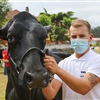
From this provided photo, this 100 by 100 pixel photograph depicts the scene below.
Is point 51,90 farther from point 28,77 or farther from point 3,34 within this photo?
point 3,34

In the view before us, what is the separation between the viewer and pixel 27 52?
3.01m

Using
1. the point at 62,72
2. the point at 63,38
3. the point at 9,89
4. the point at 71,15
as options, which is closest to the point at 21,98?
the point at 9,89

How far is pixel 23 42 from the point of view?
3215 millimetres

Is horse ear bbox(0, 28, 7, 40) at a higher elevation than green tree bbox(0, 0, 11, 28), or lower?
lower

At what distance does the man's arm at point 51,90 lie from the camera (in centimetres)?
333

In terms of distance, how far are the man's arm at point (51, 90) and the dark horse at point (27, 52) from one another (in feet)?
0.61

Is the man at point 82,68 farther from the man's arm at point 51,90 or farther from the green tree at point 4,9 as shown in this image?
the green tree at point 4,9

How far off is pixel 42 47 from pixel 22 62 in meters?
0.42

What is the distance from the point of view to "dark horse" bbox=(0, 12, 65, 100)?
283cm

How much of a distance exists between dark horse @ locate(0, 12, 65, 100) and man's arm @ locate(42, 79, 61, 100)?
186mm

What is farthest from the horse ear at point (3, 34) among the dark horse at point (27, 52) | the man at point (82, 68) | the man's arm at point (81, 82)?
the man's arm at point (81, 82)

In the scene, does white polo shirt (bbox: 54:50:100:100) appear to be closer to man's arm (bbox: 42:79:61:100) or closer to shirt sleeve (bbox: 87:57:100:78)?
shirt sleeve (bbox: 87:57:100:78)

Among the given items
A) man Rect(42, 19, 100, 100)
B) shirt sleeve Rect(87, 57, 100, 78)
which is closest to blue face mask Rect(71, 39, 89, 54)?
man Rect(42, 19, 100, 100)

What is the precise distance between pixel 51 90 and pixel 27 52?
650mm
